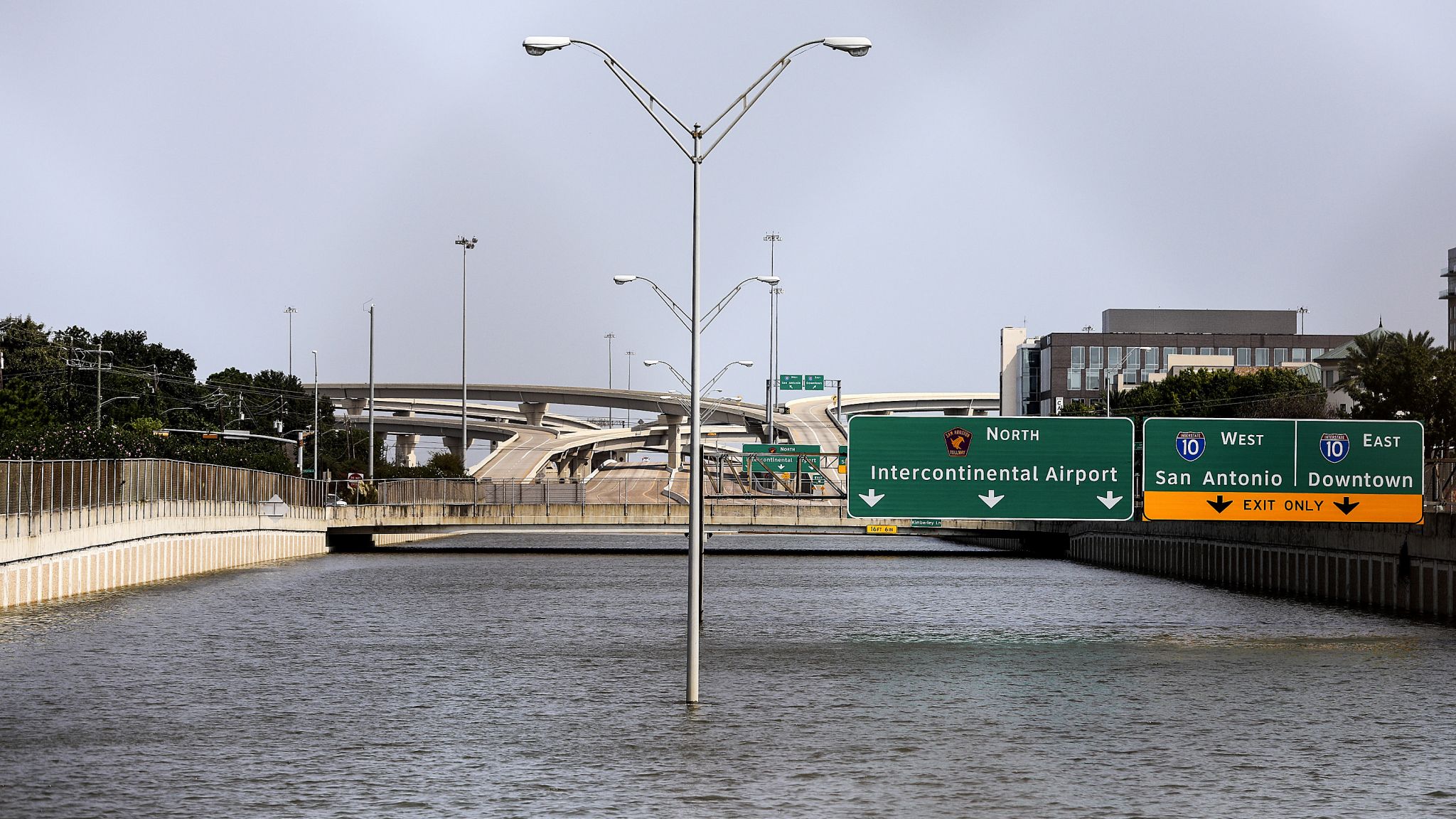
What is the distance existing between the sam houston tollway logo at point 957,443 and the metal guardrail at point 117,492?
92.8ft

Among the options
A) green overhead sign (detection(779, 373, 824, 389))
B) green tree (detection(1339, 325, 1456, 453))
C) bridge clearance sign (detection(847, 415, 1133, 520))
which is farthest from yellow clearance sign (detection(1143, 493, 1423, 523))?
green overhead sign (detection(779, 373, 824, 389))

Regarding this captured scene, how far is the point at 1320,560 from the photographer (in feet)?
234

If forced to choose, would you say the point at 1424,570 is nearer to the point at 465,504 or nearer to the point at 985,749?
the point at 985,749

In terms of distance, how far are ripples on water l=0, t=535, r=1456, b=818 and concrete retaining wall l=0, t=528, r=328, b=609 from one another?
1.71m

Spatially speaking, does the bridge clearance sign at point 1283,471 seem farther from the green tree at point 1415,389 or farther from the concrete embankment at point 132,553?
the green tree at point 1415,389

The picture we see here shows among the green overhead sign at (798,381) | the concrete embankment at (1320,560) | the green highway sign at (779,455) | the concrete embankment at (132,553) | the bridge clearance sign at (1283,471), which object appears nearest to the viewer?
the concrete embankment at (132,553)

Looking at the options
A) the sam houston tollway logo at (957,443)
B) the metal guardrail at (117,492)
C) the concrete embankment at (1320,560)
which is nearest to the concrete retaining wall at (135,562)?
the metal guardrail at (117,492)

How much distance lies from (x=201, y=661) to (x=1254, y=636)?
30313 mm

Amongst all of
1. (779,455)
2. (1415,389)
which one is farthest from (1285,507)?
(1415,389)

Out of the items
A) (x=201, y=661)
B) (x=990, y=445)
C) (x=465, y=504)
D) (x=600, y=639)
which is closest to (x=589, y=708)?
(x=201, y=661)

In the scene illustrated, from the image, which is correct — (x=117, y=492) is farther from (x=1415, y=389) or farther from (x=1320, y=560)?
(x=1415, y=389)

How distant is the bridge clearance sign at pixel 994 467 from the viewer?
185ft

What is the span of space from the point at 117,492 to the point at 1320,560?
46.6 metres

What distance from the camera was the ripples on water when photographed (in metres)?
22.8
